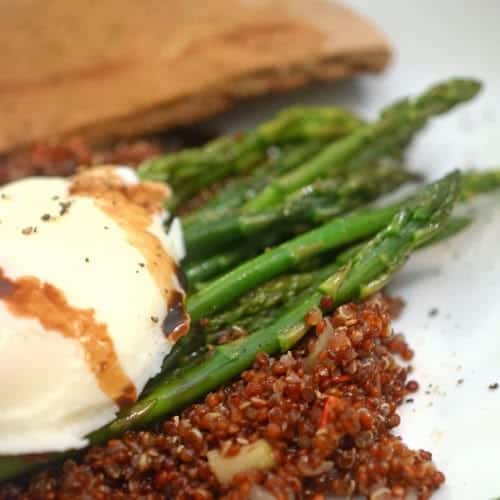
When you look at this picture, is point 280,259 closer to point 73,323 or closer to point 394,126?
point 73,323

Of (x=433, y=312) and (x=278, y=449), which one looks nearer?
(x=278, y=449)

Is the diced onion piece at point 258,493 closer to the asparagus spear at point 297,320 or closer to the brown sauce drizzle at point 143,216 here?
the asparagus spear at point 297,320

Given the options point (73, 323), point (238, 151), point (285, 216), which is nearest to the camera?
point (73, 323)

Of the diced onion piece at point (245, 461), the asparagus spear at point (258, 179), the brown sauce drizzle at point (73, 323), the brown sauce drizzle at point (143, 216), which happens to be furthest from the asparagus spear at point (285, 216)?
the diced onion piece at point (245, 461)

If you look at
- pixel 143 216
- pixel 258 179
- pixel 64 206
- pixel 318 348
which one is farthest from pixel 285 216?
pixel 64 206

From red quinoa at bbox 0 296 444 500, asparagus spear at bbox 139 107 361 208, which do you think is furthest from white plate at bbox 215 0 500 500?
asparagus spear at bbox 139 107 361 208
